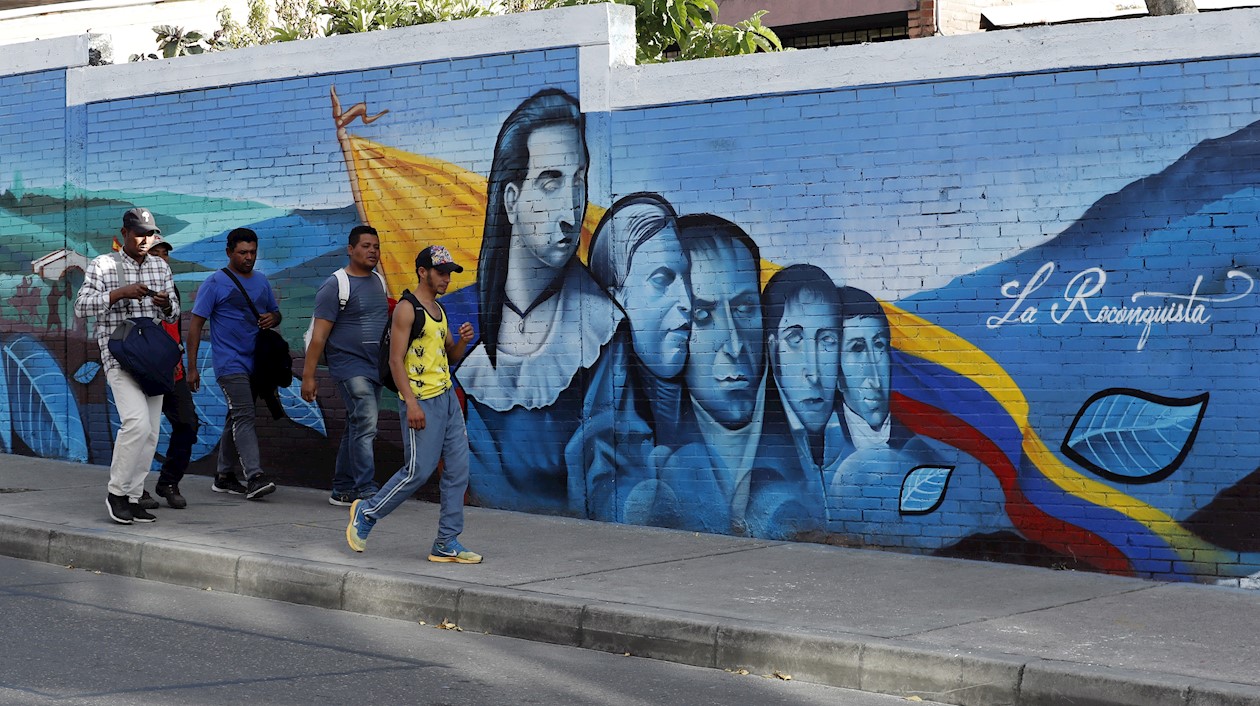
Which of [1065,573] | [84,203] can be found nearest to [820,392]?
[1065,573]

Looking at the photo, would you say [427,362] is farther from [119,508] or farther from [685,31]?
[685,31]

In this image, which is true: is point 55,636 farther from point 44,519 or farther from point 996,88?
point 996,88

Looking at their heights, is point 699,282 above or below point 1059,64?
below

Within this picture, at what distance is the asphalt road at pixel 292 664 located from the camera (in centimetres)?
589

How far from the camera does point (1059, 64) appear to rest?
8297 millimetres

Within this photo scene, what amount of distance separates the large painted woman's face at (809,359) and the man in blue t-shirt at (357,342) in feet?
8.79

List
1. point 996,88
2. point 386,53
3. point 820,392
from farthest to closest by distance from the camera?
point 386,53 → point 820,392 → point 996,88

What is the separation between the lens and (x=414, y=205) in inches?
416

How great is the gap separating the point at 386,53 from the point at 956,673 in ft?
21.3

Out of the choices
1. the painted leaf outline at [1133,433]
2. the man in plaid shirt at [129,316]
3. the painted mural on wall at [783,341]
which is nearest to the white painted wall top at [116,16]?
the painted mural on wall at [783,341]

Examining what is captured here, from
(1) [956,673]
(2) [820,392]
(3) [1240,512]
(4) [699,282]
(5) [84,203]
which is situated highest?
(5) [84,203]

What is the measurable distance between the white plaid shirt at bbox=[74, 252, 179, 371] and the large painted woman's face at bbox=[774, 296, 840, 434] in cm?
384

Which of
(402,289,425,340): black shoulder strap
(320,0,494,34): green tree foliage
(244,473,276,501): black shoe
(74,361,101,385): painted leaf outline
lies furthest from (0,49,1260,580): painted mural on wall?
(320,0,494,34): green tree foliage

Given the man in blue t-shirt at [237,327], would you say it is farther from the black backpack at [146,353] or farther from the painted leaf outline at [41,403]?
the painted leaf outline at [41,403]
